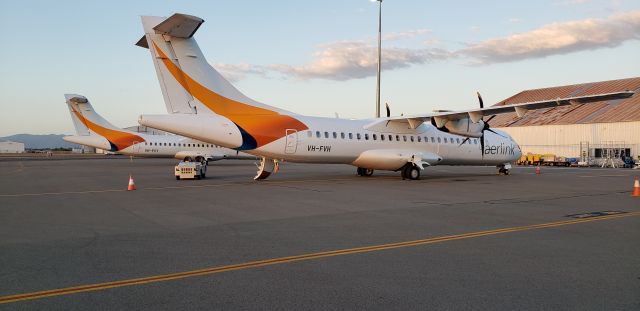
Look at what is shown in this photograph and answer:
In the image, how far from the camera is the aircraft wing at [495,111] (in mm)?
20188

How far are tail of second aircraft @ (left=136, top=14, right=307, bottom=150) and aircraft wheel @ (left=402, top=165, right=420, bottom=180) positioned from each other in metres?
6.95

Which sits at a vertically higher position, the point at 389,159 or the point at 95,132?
the point at 95,132

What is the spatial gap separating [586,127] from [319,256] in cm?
5357

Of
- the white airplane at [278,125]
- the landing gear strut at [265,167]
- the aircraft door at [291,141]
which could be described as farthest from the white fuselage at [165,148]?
the aircraft door at [291,141]

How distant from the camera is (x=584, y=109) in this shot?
55.9m

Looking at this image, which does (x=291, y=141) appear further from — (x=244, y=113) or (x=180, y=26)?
(x=180, y=26)

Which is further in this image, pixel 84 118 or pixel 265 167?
pixel 84 118

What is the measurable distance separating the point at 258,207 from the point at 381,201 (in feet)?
12.3

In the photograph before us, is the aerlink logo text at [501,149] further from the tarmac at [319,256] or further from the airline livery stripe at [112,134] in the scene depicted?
the airline livery stripe at [112,134]

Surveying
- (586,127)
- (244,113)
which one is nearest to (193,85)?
(244,113)

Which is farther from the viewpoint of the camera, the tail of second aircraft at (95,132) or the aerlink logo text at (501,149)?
the tail of second aircraft at (95,132)

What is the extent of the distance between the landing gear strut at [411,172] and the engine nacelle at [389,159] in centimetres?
29

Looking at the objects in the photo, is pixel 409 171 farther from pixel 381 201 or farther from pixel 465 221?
pixel 465 221

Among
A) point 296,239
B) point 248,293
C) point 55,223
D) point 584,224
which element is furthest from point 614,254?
point 55,223
